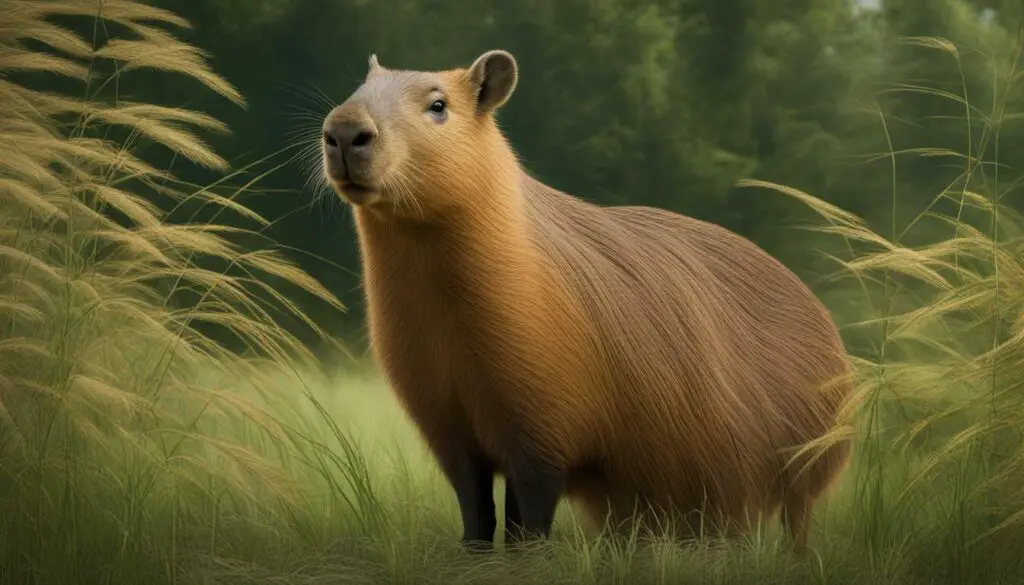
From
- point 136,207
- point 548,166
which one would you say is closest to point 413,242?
point 136,207

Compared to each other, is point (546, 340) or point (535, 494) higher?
point (546, 340)

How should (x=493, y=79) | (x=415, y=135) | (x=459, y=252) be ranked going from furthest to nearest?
(x=493, y=79), (x=459, y=252), (x=415, y=135)

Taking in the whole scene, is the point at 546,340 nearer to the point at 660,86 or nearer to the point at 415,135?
the point at 415,135

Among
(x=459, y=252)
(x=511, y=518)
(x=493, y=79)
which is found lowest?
(x=511, y=518)

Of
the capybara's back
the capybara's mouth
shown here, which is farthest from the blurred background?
the capybara's mouth

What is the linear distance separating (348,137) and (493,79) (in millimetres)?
673

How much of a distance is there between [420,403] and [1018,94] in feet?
12.5

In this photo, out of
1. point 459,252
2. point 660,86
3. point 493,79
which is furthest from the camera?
point 660,86

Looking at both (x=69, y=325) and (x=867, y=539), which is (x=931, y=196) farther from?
(x=69, y=325)

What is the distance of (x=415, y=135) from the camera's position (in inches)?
171

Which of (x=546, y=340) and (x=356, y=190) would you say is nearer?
(x=356, y=190)

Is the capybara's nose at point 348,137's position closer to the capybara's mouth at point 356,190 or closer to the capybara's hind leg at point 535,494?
the capybara's mouth at point 356,190

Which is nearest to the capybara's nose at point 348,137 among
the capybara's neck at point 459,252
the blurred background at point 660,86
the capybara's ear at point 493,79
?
the capybara's neck at point 459,252

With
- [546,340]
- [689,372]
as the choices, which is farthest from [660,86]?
[546,340]
